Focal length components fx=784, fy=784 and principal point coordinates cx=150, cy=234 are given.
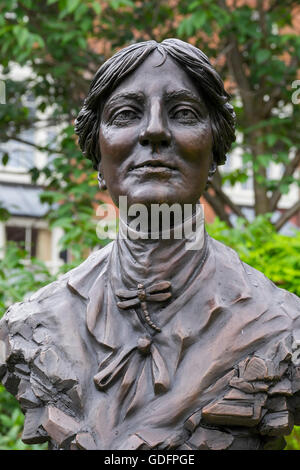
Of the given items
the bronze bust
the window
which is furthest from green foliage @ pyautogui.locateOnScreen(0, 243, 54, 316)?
the window

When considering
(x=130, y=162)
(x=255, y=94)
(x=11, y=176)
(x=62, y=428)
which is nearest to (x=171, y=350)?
(x=62, y=428)

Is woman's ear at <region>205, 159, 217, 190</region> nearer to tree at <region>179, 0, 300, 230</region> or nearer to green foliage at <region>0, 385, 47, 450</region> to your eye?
green foliage at <region>0, 385, 47, 450</region>

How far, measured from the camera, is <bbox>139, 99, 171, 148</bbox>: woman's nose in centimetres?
246

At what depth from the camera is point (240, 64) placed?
666cm

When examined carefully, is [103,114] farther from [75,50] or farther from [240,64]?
[240,64]

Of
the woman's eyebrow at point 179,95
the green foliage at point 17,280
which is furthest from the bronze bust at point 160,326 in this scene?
Result: the green foliage at point 17,280

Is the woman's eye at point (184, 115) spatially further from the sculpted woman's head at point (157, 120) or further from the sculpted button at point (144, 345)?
the sculpted button at point (144, 345)

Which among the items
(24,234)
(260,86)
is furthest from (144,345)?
(24,234)

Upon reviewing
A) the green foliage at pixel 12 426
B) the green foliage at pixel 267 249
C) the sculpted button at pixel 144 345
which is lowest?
the green foliage at pixel 12 426

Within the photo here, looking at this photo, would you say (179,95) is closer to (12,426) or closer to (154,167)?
(154,167)

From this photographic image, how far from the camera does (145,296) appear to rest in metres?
2.56

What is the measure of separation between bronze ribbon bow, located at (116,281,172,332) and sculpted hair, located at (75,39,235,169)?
1.76 feet

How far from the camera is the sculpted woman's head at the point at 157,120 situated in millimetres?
2494
